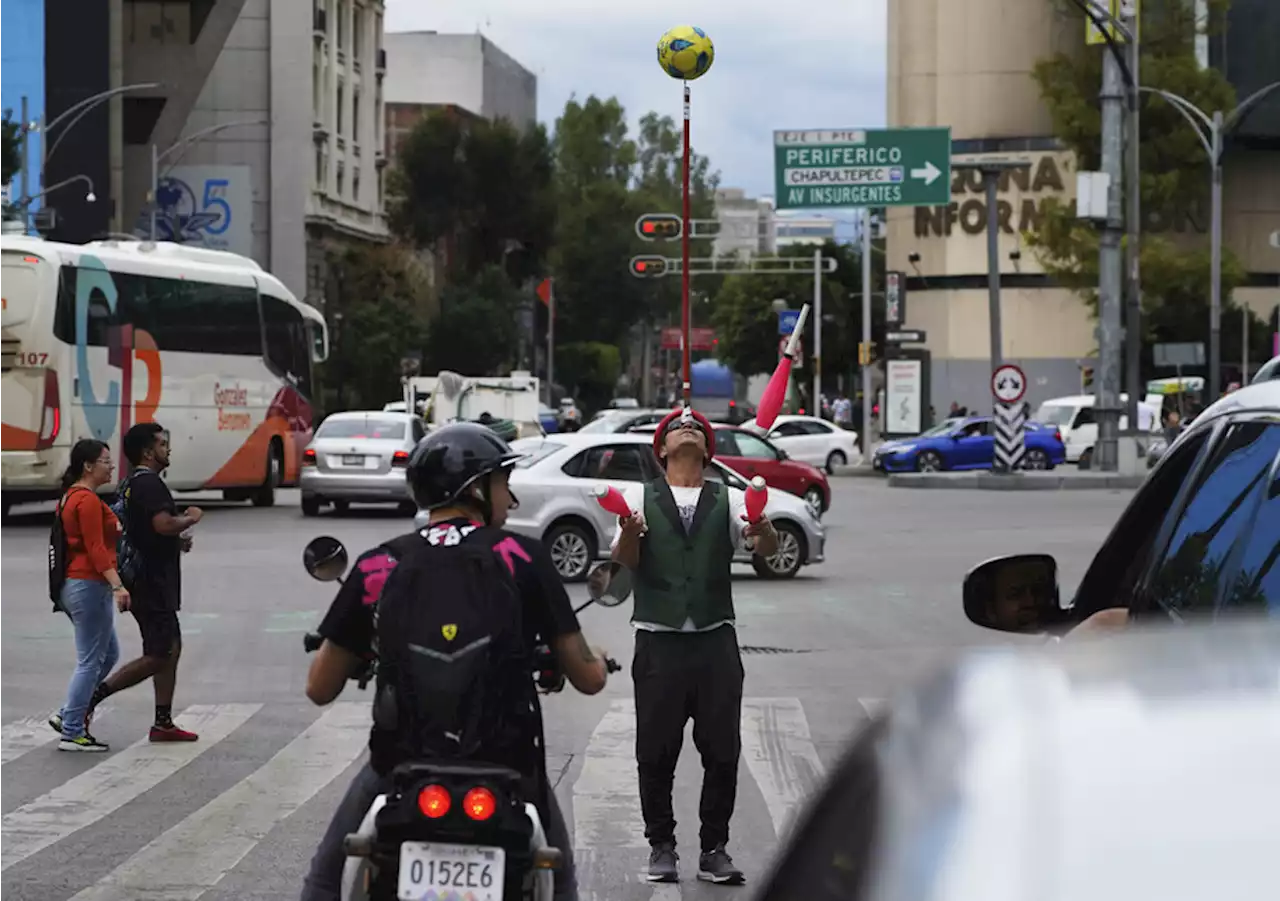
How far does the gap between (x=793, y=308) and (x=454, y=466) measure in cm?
9061

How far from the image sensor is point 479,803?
4.50 meters

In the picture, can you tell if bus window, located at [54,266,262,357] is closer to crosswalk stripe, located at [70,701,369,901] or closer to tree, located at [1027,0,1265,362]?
crosswalk stripe, located at [70,701,369,901]

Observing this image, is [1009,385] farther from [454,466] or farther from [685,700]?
[454,466]

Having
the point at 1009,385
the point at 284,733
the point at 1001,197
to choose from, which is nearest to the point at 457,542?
the point at 284,733

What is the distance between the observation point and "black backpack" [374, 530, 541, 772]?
184 inches

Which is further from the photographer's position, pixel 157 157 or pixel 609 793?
pixel 157 157

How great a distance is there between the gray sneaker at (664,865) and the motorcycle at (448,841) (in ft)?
11.4

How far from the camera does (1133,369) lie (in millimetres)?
43500

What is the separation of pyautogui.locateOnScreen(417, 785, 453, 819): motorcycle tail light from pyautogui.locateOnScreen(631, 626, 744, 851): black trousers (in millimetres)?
3223

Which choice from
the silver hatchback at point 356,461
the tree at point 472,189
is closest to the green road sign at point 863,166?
the silver hatchback at point 356,461

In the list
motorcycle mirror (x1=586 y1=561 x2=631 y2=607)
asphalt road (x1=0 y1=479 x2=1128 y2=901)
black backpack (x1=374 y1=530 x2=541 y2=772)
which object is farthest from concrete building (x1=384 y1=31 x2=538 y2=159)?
black backpack (x1=374 y1=530 x2=541 y2=772)

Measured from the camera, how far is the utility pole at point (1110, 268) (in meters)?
37.6

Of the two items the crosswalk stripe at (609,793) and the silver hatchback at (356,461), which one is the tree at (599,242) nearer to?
the silver hatchback at (356,461)

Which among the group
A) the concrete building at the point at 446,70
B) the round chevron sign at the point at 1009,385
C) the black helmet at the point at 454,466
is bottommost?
the black helmet at the point at 454,466
